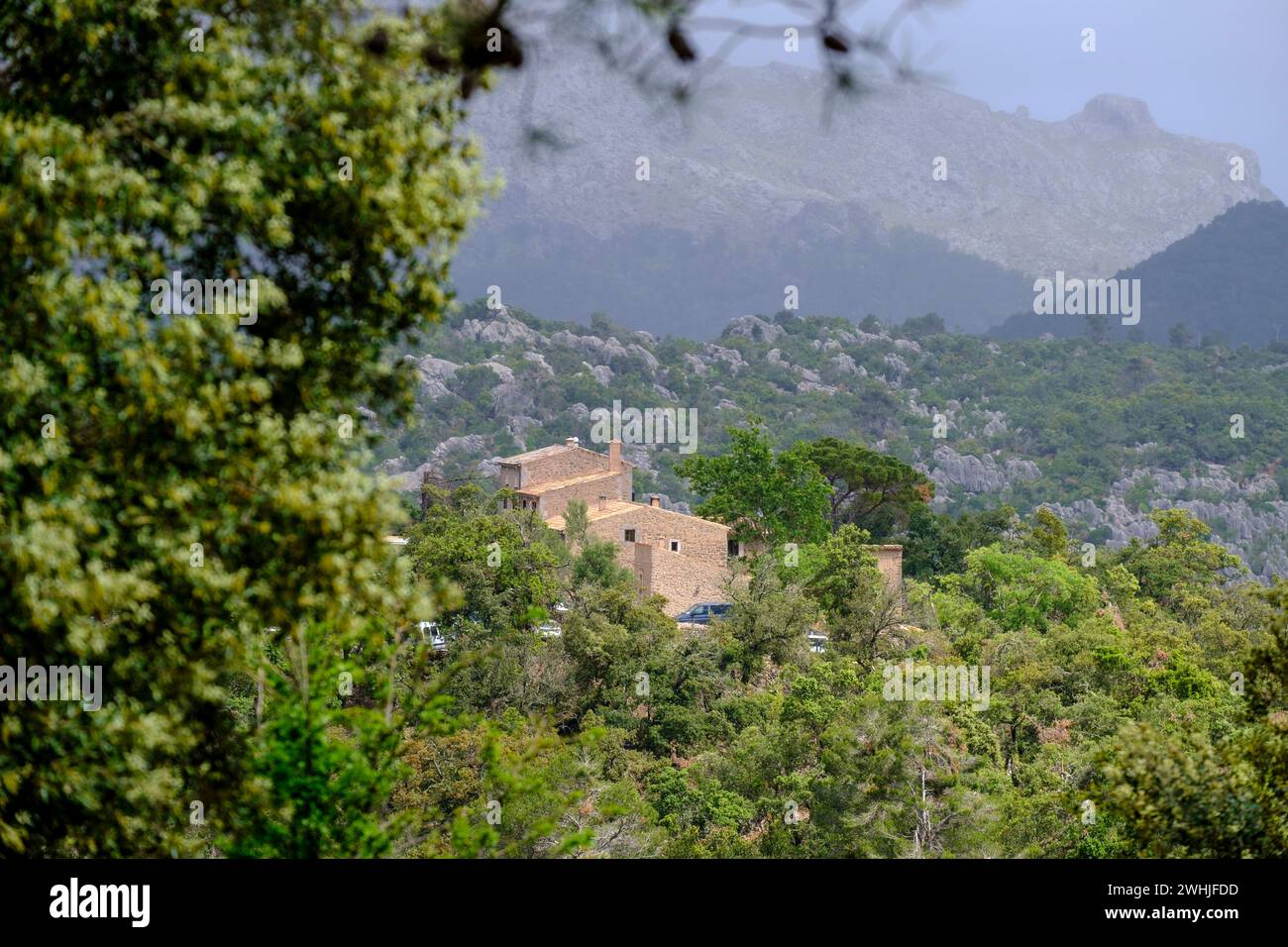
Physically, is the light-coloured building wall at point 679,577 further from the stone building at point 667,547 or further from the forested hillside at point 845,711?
the forested hillside at point 845,711

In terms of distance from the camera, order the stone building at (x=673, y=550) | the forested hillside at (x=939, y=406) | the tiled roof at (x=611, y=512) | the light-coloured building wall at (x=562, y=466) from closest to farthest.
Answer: the stone building at (x=673, y=550)
the tiled roof at (x=611, y=512)
the light-coloured building wall at (x=562, y=466)
the forested hillside at (x=939, y=406)

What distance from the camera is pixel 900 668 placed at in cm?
2948

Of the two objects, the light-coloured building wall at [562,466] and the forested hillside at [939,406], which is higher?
the forested hillside at [939,406]

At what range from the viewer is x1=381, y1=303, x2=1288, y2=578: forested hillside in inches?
4136

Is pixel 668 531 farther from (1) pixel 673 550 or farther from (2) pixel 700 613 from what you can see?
(2) pixel 700 613

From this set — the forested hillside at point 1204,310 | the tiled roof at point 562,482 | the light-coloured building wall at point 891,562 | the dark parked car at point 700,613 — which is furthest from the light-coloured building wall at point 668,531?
the forested hillside at point 1204,310

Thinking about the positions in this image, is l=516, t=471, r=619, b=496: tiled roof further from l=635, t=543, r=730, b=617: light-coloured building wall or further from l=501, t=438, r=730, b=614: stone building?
l=635, t=543, r=730, b=617: light-coloured building wall

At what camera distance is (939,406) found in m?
130

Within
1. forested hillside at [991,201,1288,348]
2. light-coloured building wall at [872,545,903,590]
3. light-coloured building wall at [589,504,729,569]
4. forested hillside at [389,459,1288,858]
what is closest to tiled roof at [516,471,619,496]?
forested hillside at [389,459,1288,858]

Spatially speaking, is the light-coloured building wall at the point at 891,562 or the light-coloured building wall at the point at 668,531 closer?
the light-coloured building wall at the point at 668,531

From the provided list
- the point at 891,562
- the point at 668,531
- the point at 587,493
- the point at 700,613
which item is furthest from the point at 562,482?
the point at 891,562

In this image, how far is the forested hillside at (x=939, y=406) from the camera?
345 feet
